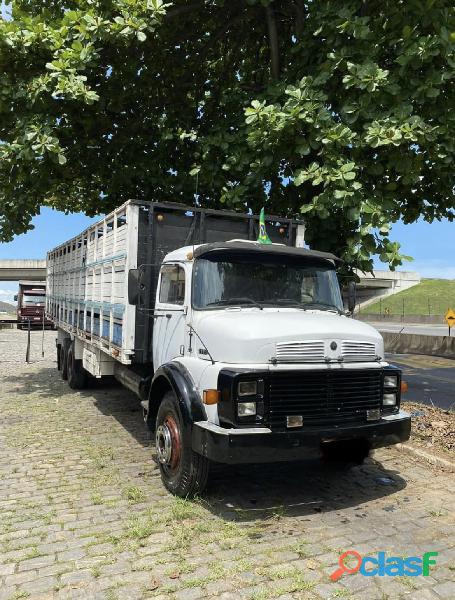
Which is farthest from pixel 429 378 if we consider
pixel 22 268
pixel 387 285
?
pixel 387 285

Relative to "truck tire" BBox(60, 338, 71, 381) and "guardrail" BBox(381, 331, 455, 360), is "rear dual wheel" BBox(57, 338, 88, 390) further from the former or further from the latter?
"guardrail" BBox(381, 331, 455, 360)

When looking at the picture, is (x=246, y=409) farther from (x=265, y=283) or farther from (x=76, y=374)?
(x=76, y=374)

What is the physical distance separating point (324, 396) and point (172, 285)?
7.17ft

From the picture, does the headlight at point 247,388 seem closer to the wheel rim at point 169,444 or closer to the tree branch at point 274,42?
the wheel rim at point 169,444

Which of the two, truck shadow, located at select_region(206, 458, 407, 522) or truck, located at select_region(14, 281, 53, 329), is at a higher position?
truck, located at select_region(14, 281, 53, 329)

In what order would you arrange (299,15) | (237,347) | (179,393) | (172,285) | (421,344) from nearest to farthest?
(237,347), (179,393), (172,285), (299,15), (421,344)

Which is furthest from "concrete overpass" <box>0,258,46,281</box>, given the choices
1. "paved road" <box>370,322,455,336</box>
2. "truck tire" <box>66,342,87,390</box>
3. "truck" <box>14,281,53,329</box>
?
"truck tire" <box>66,342,87,390</box>

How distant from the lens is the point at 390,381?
5.04 meters

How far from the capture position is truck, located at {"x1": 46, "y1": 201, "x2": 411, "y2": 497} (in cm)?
438

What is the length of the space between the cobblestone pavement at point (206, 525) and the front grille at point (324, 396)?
0.91m

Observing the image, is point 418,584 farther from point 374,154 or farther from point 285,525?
point 374,154

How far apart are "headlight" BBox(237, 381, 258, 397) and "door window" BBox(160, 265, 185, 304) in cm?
144

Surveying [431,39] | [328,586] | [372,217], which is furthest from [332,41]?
[328,586]

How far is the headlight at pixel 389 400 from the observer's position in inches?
198
